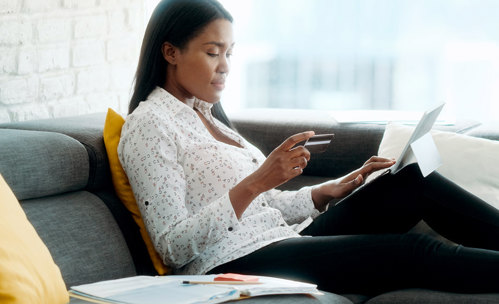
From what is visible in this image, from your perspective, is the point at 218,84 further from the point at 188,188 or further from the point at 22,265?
the point at 22,265

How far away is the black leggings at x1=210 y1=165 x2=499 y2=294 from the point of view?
1638mm

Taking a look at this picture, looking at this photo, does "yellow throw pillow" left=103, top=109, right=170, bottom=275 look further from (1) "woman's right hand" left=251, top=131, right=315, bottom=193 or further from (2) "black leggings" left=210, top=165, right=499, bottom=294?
Result: (1) "woman's right hand" left=251, top=131, right=315, bottom=193

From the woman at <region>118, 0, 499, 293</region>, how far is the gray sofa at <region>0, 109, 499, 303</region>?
0.25ft

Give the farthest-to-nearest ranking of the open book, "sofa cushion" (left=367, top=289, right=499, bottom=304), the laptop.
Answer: the laptop < "sofa cushion" (left=367, top=289, right=499, bottom=304) < the open book

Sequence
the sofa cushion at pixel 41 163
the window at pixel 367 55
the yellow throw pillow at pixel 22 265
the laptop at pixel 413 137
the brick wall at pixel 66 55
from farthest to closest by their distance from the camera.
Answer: the window at pixel 367 55 → the brick wall at pixel 66 55 → the laptop at pixel 413 137 → the sofa cushion at pixel 41 163 → the yellow throw pillow at pixel 22 265

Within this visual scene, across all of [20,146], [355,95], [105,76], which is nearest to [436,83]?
[355,95]

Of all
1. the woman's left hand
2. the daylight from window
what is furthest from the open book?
the daylight from window

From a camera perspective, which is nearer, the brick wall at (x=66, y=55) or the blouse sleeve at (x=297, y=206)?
the blouse sleeve at (x=297, y=206)

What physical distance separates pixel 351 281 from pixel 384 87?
2077mm

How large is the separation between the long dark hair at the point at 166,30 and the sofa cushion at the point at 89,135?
0.46 ft

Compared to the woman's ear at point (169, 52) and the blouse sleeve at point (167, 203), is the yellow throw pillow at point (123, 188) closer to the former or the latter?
the blouse sleeve at point (167, 203)

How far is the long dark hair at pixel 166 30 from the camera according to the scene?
77.6 inches

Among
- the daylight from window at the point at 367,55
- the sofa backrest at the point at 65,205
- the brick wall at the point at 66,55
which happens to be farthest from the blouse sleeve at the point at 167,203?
the daylight from window at the point at 367,55

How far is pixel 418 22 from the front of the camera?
11.5ft
